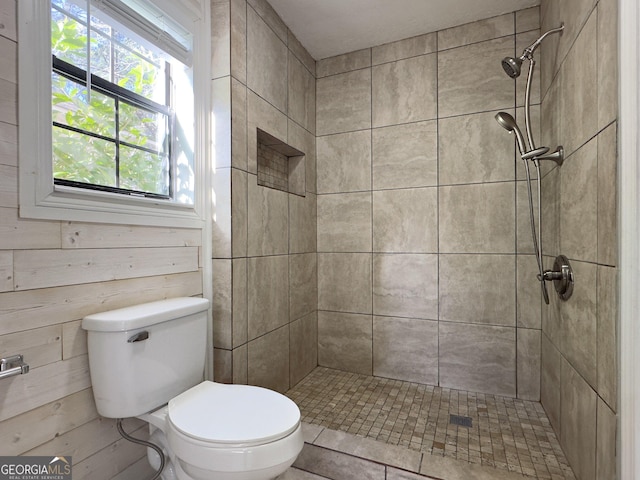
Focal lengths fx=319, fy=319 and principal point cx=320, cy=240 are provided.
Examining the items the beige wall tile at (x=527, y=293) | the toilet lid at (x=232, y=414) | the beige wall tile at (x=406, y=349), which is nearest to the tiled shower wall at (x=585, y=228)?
the beige wall tile at (x=527, y=293)

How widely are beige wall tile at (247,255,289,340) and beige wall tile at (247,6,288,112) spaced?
979 mm

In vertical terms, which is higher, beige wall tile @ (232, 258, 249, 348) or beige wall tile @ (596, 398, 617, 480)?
beige wall tile @ (232, 258, 249, 348)

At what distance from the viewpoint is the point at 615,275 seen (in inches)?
38.1

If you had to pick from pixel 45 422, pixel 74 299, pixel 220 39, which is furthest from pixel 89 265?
pixel 220 39

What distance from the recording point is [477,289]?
2.04 meters

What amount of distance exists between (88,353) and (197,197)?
803 mm

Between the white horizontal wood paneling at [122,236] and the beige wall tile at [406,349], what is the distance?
1.43 meters

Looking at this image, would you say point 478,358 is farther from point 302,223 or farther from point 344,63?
point 344,63

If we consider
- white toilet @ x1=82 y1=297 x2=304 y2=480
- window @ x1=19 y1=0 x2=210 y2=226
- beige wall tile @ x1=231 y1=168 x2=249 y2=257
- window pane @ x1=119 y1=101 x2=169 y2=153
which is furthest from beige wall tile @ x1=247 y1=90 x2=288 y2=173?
white toilet @ x1=82 y1=297 x2=304 y2=480

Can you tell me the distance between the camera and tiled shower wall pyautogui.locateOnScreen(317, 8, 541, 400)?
197cm

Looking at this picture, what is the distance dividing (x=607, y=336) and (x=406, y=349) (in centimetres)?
132

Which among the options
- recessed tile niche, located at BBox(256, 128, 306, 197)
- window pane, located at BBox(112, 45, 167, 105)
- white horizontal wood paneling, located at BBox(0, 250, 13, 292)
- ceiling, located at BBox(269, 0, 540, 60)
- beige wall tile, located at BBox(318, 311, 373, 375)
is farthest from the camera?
beige wall tile, located at BBox(318, 311, 373, 375)

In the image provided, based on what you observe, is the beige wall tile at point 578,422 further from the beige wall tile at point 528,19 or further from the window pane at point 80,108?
the window pane at point 80,108

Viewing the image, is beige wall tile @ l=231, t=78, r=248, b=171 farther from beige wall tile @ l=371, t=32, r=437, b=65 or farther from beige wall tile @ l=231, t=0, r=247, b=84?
beige wall tile @ l=371, t=32, r=437, b=65
